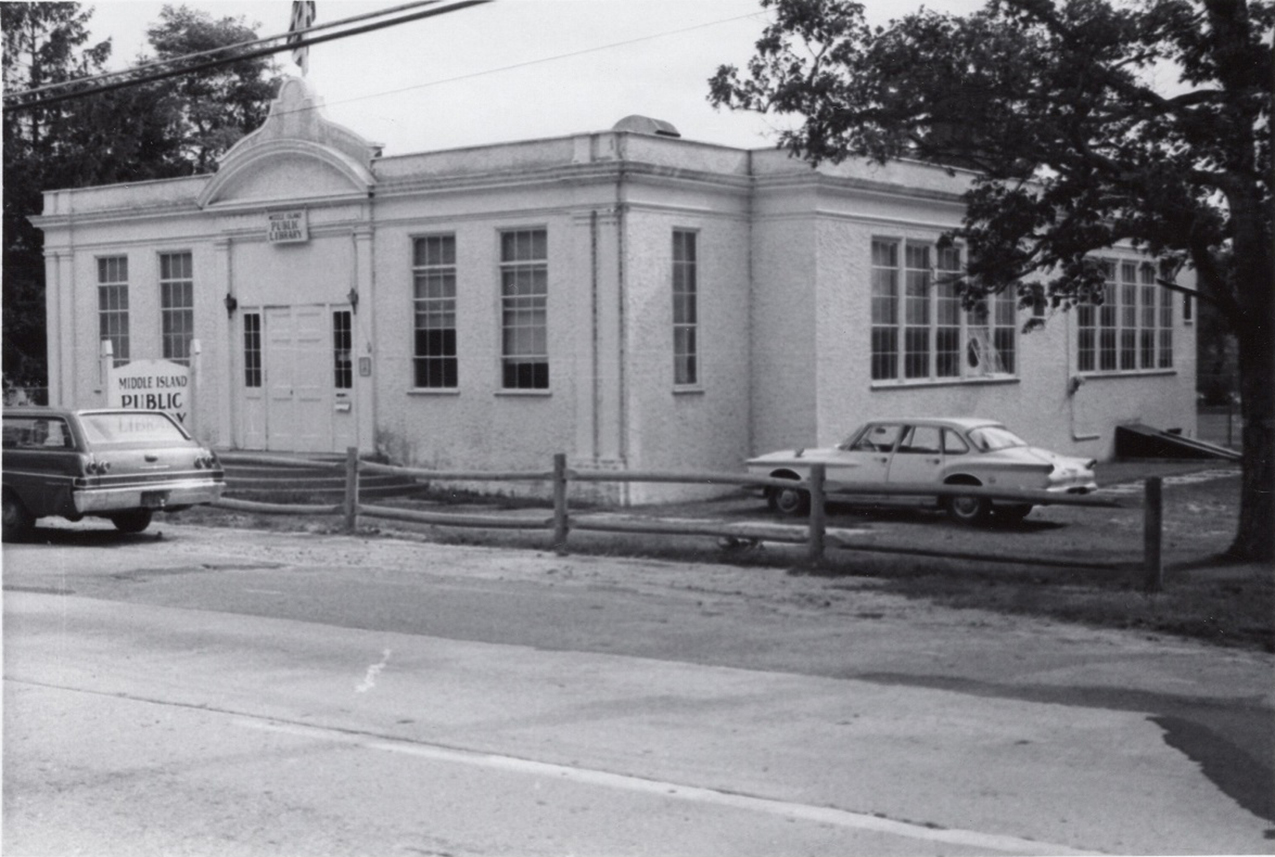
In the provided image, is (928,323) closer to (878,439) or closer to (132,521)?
(878,439)

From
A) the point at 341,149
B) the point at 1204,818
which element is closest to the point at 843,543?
the point at 1204,818

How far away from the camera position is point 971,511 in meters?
19.3

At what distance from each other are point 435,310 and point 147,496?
8.00 m

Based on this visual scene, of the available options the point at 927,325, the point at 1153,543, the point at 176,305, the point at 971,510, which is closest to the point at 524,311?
the point at 927,325

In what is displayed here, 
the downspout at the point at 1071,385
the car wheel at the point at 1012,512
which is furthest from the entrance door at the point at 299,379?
the downspout at the point at 1071,385

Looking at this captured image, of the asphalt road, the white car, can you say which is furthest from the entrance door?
the asphalt road

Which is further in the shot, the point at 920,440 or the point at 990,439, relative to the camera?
the point at 920,440

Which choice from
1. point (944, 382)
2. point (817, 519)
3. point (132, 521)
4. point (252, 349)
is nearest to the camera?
point (817, 519)

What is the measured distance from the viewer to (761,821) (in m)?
6.27

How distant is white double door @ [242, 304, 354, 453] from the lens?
25.9 meters

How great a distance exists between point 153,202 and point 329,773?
77.7 ft

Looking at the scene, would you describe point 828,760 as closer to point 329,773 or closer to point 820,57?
point 329,773

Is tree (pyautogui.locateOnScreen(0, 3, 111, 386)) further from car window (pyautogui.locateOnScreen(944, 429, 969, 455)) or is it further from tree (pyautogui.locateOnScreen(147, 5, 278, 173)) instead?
car window (pyautogui.locateOnScreen(944, 429, 969, 455))

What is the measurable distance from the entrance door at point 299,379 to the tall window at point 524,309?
3.98 metres
